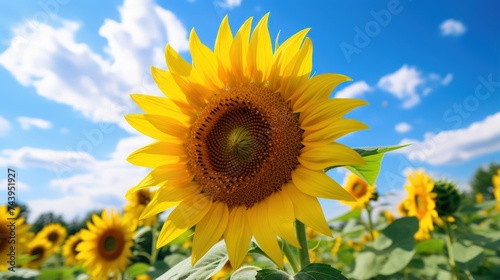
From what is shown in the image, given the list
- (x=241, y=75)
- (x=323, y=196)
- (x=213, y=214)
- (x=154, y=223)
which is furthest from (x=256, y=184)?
(x=154, y=223)

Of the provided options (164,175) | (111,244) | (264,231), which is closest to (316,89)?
(264,231)

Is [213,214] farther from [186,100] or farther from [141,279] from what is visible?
[141,279]

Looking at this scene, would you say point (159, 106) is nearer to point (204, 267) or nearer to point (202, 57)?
point (202, 57)

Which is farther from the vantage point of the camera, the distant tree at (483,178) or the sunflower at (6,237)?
the distant tree at (483,178)

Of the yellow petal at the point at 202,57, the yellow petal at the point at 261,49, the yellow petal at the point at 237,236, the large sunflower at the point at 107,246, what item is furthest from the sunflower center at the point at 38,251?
the yellow petal at the point at 261,49

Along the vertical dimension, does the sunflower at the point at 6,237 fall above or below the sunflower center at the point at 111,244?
above

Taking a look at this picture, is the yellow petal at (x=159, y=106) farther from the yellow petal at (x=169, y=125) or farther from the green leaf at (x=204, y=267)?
the green leaf at (x=204, y=267)

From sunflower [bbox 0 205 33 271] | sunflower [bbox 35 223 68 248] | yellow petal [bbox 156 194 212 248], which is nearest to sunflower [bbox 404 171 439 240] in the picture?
yellow petal [bbox 156 194 212 248]
